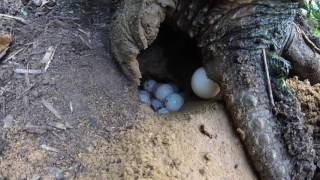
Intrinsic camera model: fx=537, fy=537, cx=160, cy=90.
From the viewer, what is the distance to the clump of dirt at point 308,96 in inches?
115

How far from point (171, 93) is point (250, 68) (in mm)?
454

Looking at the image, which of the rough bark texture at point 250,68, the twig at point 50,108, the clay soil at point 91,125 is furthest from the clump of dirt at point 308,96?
the twig at point 50,108

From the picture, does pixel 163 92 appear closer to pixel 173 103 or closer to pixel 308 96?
pixel 173 103

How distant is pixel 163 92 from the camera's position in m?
2.75

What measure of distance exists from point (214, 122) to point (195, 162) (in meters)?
0.29

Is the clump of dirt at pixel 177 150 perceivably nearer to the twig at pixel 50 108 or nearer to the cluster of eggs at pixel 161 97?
the cluster of eggs at pixel 161 97

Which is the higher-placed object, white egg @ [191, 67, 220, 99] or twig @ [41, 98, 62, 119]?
Result: white egg @ [191, 67, 220, 99]

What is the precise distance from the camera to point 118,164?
224cm

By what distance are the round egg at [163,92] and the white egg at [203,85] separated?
14 centimetres

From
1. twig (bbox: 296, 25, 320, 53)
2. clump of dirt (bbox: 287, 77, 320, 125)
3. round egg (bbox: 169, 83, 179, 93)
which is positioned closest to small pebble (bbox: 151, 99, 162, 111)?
round egg (bbox: 169, 83, 179, 93)

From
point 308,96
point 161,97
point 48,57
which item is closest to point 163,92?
point 161,97

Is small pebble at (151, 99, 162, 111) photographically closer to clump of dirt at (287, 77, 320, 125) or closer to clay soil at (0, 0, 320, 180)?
clay soil at (0, 0, 320, 180)

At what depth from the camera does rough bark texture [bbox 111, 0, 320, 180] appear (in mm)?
2502

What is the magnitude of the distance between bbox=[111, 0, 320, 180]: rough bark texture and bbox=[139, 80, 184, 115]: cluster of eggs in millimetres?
217
